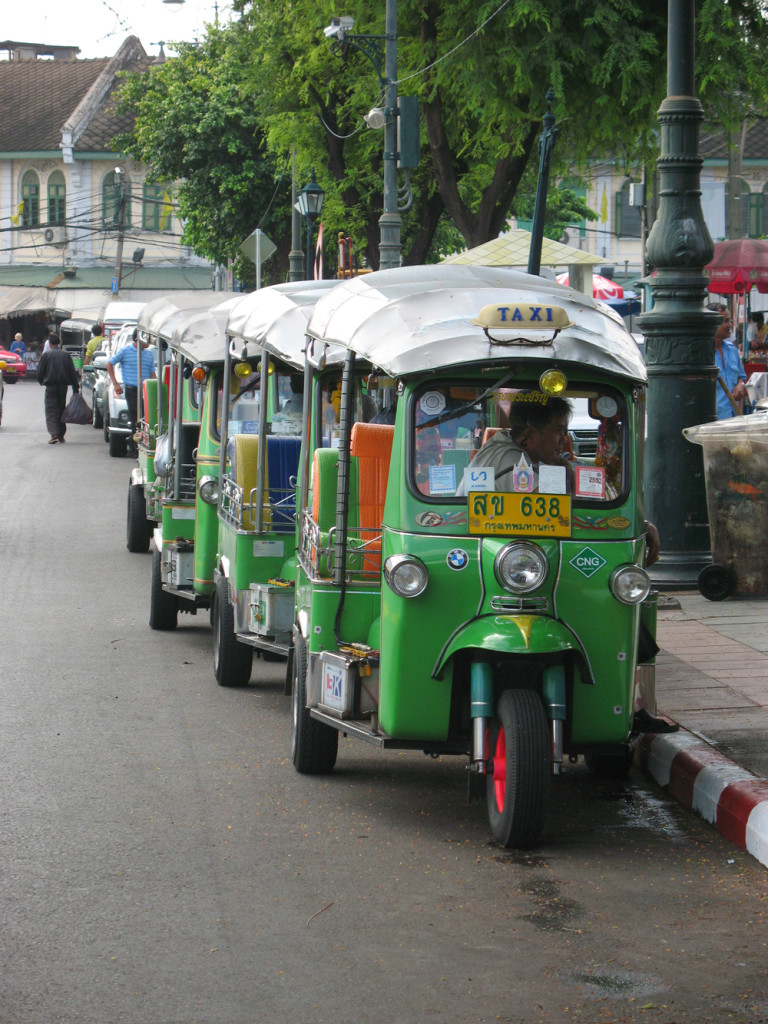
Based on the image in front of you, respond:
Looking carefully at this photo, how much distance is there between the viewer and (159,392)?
1252cm

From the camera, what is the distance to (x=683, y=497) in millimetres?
11000

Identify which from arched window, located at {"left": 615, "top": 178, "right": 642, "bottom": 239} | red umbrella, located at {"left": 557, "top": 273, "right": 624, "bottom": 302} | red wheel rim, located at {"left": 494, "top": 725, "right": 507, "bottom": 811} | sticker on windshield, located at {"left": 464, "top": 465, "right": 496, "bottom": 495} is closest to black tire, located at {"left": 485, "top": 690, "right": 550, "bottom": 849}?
red wheel rim, located at {"left": 494, "top": 725, "right": 507, "bottom": 811}

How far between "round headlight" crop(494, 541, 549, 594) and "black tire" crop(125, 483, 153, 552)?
30.4 ft

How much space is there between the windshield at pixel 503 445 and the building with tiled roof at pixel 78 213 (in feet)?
182

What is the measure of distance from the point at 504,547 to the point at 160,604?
5.50 metres

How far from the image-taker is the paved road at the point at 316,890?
4.40 metres

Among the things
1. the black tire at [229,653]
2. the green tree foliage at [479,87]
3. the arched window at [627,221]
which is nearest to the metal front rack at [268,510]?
the black tire at [229,653]

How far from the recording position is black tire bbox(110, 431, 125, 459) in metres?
25.2

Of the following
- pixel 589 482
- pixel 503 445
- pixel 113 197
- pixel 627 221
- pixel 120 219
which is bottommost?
pixel 589 482

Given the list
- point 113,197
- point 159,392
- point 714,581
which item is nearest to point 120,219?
point 113,197

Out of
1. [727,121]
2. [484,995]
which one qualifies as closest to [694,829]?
[484,995]

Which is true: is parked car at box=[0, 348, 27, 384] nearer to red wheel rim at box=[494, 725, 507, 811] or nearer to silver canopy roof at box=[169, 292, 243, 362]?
silver canopy roof at box=[169, 292, 243, 362]

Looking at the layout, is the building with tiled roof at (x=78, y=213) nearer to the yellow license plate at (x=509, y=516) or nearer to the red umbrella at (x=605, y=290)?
the red umbrella at (x=605, y=290)

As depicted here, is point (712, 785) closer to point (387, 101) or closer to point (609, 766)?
point (609, 766)
